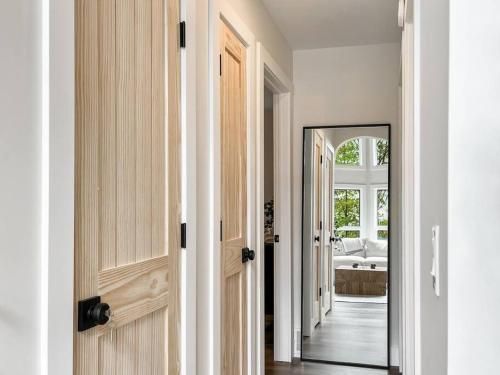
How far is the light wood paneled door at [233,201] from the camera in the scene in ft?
7.76

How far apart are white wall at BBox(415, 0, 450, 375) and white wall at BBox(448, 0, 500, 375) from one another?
284mm

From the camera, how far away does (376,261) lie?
155 inches

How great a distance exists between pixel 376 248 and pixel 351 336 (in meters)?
0.79

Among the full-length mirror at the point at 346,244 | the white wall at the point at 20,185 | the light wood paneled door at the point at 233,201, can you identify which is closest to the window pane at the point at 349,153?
the full-length mirror at the point at 346,244

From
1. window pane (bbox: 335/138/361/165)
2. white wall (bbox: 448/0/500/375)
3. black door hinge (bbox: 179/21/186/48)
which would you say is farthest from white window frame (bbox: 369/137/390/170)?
white wall (bbox: 448/0/500/375)

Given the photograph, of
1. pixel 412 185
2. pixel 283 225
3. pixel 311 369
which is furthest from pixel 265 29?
pixel 311 369

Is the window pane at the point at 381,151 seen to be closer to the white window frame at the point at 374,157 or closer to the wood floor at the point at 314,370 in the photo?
the white window frame at the point at 374,157

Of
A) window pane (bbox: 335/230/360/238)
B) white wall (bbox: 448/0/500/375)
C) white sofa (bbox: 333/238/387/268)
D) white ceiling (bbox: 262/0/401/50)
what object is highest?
white ceiling (bbox: 262/0/401/50)

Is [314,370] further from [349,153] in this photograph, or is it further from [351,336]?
[349,153]

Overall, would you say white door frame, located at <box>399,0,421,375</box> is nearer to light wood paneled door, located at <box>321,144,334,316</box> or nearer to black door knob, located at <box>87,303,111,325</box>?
black door knob, located at <box>87,303,111,325</box>

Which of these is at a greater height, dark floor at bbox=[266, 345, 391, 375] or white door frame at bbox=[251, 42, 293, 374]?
white door frame at bbox=[251, 42, 293, 374]

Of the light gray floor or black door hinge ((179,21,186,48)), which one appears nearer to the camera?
black door hinge ((179,21,186,48))

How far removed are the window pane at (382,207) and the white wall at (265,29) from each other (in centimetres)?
125

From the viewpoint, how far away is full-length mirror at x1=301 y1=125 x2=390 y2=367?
12.7ft
